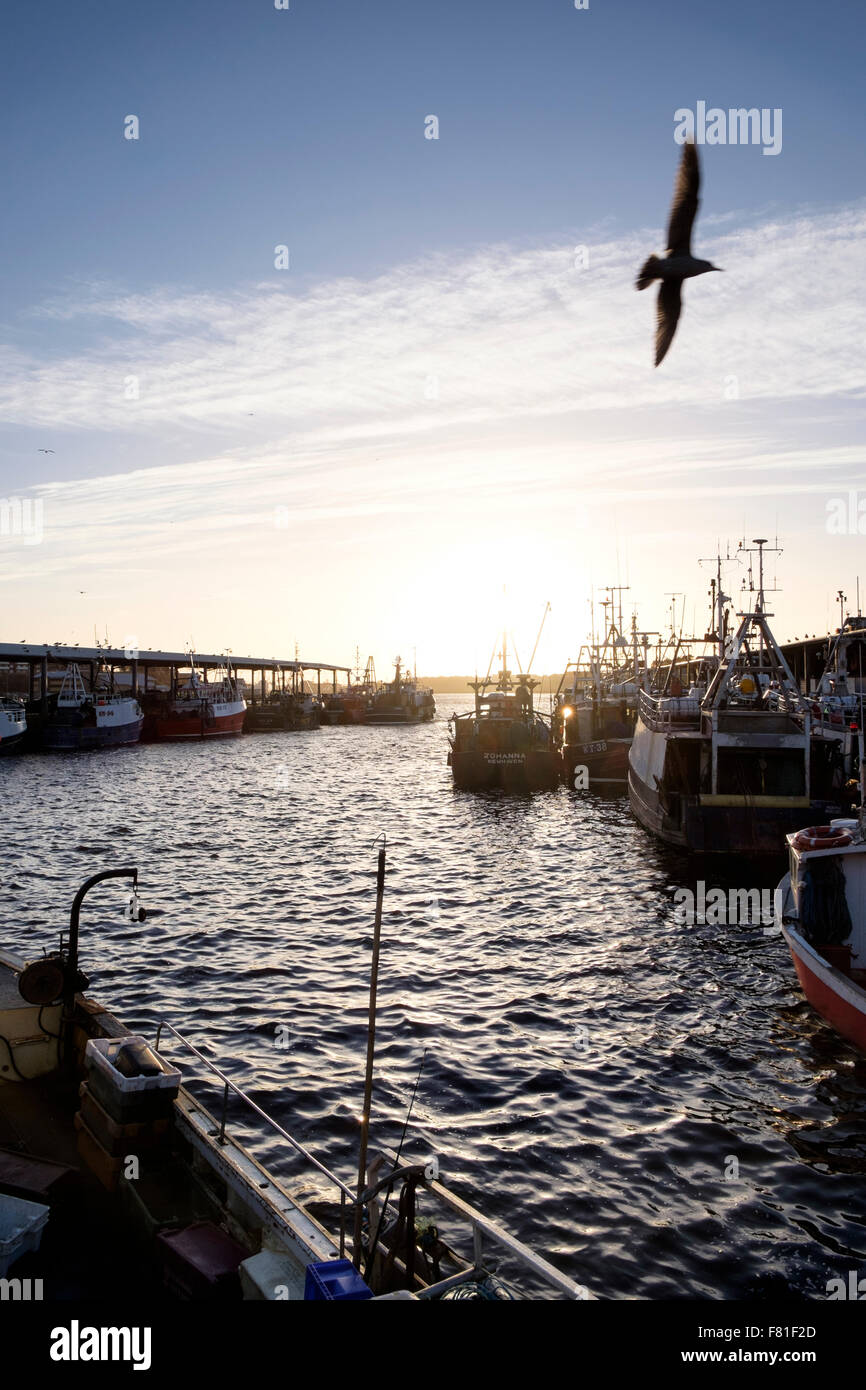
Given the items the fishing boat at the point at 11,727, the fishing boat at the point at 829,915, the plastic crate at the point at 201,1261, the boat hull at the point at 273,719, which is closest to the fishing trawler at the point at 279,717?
the boat hull at the point at 273,719

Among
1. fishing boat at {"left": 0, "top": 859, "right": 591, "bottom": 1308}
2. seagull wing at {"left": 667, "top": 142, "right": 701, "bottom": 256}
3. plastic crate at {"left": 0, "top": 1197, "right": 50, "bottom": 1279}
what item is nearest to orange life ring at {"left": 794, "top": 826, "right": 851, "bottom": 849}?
fishing boat at {"left": 0, "top": 859, "right": 591, "bottom": 1308}

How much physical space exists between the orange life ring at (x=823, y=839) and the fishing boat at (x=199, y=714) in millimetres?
102220

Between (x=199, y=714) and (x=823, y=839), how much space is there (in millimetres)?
104587

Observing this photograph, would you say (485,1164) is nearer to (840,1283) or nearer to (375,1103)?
(375,1103)

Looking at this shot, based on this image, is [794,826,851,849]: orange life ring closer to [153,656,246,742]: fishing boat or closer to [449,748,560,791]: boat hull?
[449,748,560,791]: boat hull

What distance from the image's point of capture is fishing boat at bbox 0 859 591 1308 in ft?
24.9

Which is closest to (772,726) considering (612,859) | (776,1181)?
(612,859)

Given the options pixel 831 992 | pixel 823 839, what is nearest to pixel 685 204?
pixel 831 992

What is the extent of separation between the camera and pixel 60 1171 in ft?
31.1

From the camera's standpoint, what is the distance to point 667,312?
8.52 m

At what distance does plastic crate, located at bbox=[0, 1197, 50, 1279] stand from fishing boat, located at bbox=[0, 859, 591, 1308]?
0.05ft

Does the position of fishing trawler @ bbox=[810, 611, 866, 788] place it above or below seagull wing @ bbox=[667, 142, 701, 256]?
below

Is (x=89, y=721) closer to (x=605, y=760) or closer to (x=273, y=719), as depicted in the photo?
(x=273, y=719)

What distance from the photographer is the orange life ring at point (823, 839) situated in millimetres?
17125
